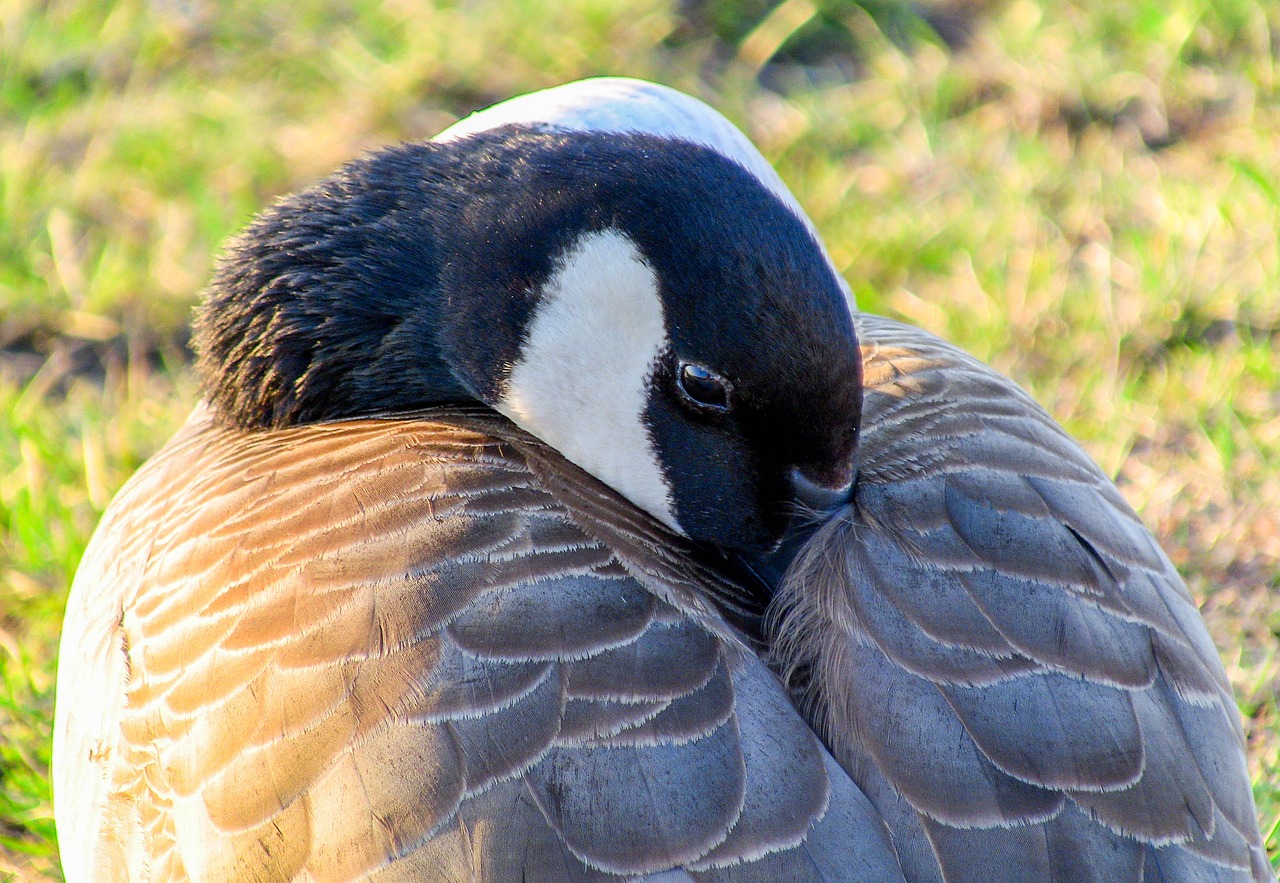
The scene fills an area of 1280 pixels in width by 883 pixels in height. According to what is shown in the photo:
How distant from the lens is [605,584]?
264cm

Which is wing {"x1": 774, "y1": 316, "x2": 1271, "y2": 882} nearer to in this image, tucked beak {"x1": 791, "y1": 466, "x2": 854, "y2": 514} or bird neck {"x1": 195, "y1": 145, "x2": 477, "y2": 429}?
tucked beak {"x1": 791, "y1": 466, "x2": 854, "y2": 514}

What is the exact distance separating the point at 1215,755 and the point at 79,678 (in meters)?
2.45

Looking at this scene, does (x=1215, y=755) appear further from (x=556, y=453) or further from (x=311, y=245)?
(x=311, y=245)

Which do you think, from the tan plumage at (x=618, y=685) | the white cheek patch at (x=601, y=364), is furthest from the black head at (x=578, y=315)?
the tan plumage at (x=618, y=685)

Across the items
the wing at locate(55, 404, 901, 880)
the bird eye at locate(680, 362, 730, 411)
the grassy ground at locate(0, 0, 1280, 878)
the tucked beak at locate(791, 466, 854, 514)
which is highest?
the bird eye at locate(680, 362, 730, 411)

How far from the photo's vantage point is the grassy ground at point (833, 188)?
4.54 m

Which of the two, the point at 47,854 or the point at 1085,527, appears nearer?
the point at 1085,527

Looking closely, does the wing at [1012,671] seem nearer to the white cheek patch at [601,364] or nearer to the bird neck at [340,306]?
the white cheek patch at [601,364]

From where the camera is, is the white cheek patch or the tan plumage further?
the white cheek patch

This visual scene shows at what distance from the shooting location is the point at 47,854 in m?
3.73

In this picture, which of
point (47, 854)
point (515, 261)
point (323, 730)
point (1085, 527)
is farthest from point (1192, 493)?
point (47, 854)

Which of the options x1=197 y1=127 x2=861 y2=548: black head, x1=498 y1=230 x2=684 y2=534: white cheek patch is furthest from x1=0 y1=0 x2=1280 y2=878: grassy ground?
x1=498 y1=230 x2=684 y2=534: white cheek patch

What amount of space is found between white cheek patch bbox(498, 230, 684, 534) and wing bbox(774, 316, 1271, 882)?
1.58 ft

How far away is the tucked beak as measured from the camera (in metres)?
2.99
